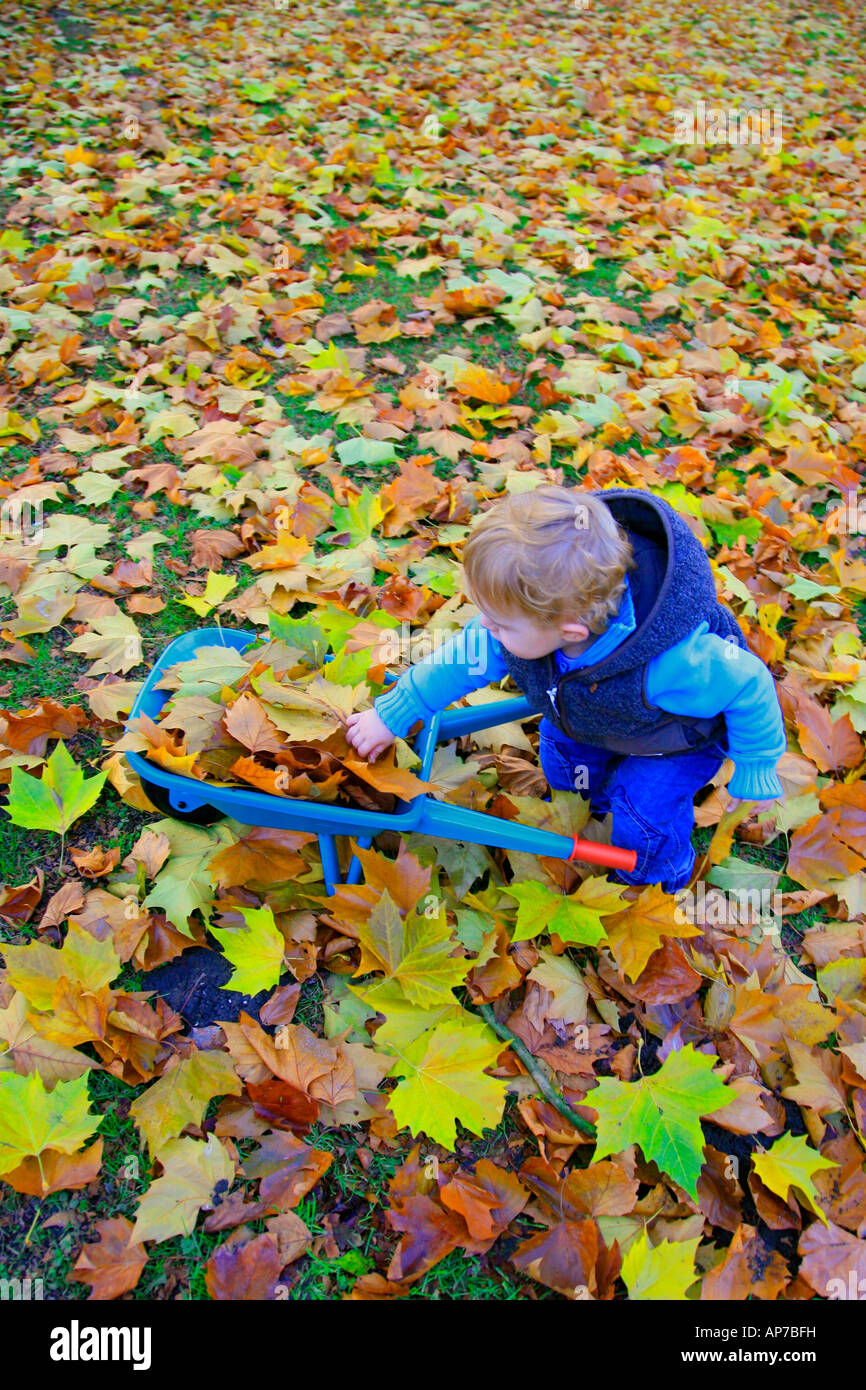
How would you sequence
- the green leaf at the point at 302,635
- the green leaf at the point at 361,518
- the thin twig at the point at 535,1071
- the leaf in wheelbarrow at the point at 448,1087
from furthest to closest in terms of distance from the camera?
1. the green leaf at the point at 361,518
2. the green leaf at the point at 302,635
3. the thin twig at the point at 535,1071
4. the leaf in wheelbarrow at the point at 448,1087

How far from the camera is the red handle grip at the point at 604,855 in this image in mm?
1733

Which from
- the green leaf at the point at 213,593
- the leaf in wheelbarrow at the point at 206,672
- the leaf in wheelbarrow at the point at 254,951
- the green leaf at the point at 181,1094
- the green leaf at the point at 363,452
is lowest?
the green leaf at the point at 181,1094

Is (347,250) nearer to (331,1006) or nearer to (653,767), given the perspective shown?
(653,767)

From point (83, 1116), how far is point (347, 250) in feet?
12.7

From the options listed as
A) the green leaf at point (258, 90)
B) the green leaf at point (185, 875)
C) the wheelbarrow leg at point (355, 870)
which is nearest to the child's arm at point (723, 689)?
the wheelbarrow leg at point (355, 870)

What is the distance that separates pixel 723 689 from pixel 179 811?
127cm

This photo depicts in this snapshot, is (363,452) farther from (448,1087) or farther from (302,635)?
(448,1087)

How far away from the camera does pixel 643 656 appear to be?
157 cm

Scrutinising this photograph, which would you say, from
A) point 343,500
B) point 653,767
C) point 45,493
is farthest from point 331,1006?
point 45,493

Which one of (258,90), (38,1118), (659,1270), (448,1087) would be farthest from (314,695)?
(258,90)

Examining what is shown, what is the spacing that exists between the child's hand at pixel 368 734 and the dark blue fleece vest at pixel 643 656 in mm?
324

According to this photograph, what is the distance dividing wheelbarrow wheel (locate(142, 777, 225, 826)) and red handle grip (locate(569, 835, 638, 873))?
0.84 meters

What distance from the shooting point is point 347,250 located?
13.1 ft

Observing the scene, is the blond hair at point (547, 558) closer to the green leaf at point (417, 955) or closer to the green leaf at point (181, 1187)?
the green leaf at point (417, 955)
